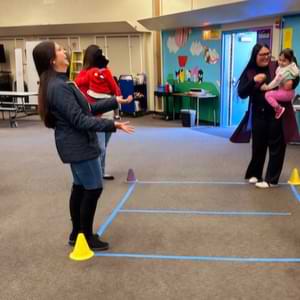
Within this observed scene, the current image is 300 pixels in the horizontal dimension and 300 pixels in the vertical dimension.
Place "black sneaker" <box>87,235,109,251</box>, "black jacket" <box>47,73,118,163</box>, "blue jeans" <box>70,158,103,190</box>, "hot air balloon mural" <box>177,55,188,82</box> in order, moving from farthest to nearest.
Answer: "hot air balloon mural" <box>177,55,188,82</box>
"black sneaker" <box>87,235,109,251</box>
"blue jeans" <box>70,158,103,190</box>
"black jacket" <box>47,73,118,163</box>

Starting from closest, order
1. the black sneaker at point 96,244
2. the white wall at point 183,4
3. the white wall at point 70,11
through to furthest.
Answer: the black sneaker at point 96,244 → the white wall at point 183,4 → the white wall at point 70,11

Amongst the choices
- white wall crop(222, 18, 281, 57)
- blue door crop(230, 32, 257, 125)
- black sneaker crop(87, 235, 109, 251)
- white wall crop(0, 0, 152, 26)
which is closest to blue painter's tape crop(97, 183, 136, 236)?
black sneaker crop(87, 235, 109, 251)

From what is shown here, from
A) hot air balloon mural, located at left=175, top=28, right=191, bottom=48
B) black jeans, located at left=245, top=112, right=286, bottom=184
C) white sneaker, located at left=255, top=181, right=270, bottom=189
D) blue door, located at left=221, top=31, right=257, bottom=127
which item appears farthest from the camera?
hot air balloon mural, located at left=175, top=28, right=191, bottom=48

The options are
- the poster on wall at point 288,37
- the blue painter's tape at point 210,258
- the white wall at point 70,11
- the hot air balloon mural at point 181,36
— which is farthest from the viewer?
the white wall at point 70,11

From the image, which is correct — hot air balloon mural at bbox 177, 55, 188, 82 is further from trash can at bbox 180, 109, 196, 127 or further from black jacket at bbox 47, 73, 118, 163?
black jacket at bbox 47, 73, 118, 163

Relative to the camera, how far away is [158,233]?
319 cm

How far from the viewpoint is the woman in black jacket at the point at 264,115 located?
13.1ft

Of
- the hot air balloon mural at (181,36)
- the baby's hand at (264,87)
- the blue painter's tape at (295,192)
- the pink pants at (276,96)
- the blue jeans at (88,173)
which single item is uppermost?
the hot air balloon mural at (181,36)

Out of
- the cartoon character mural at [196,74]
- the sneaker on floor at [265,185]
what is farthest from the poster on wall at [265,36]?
the sneaker on floor at [265,185]

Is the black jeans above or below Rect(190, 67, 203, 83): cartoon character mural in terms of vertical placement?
below

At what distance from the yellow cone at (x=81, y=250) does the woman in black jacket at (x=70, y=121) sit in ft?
0.55

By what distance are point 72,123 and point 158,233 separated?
4.08ft

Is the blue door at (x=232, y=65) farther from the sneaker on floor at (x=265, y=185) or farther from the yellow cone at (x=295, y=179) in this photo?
the sneaker on floor at (x=265, y=185)

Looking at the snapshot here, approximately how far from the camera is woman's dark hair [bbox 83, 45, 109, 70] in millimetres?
3941
